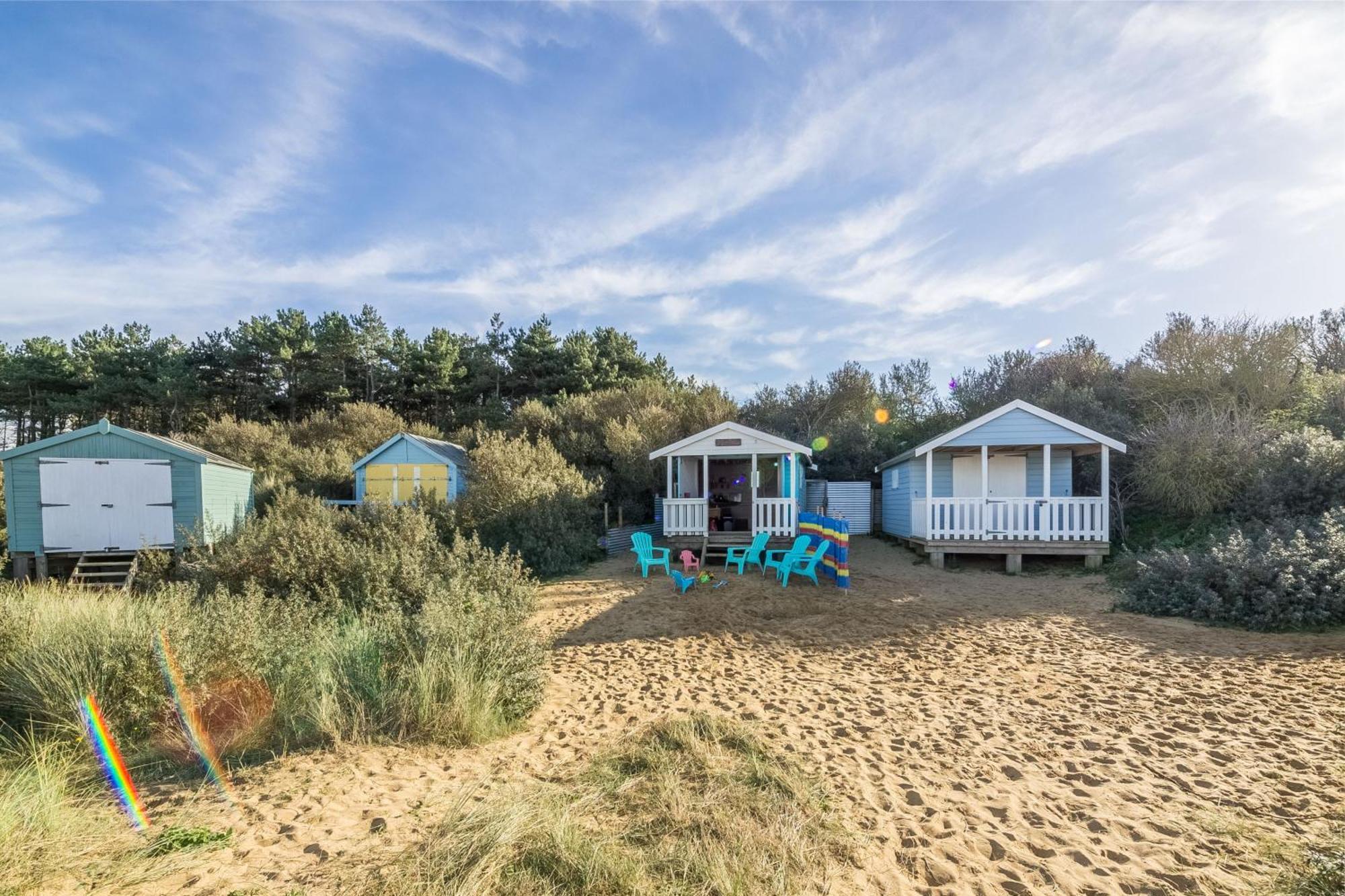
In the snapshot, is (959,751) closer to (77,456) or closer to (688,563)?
(688,563)

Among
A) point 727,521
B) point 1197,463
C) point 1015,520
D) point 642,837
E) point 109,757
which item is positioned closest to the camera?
point 642,837

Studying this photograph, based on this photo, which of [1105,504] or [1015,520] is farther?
[1015,520]

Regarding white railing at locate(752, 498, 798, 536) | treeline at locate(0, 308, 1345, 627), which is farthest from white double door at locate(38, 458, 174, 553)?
white railing at locate(752, 498, 798, 536)

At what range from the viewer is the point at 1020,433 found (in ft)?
40.2

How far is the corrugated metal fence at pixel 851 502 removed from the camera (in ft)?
58.9

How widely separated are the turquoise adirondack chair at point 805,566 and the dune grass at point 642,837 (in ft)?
20.8

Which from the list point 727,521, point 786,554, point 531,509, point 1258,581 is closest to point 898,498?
point 727,521

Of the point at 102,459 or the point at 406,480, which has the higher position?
the point at 102,459

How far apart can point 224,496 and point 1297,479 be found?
893 inches

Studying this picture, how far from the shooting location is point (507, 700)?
188 inches

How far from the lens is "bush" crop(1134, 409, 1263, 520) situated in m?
11.4

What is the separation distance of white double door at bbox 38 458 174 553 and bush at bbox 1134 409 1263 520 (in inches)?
860

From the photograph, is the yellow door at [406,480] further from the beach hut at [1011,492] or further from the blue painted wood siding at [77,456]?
the beach hut at [1011,492]

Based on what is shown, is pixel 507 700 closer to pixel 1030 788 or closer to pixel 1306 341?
pixel 1030 788
